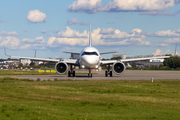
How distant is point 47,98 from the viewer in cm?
1845

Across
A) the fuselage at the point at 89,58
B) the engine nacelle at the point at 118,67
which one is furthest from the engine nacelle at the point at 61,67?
the engine nacelle at the point at 118,67

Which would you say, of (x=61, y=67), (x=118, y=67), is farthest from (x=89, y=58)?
(x=118, y=67)

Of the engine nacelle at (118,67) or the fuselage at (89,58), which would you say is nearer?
the fuselage at (89,58)

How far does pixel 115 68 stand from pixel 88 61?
205 inches

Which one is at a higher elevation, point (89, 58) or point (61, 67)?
point (89, 58)

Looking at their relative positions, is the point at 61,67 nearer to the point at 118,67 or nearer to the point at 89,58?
the point at 89,58

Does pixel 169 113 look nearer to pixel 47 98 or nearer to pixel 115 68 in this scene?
pixel 47 98

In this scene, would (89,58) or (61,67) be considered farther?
(61,67)

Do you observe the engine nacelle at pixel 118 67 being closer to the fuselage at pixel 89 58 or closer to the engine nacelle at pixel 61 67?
the fuselage at pixel 89 58

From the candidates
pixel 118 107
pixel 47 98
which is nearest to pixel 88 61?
pixel 47 98

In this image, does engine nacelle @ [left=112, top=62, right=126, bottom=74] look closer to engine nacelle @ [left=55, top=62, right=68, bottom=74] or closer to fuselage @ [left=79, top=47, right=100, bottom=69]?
fuselage @ [left=79, top=47, right=100, bottom=69]

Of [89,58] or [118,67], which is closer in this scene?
[89,58]

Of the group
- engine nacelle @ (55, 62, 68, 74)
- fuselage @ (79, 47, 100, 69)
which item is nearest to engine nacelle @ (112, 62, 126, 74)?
fuselage @ (79, 47, 100, 69)

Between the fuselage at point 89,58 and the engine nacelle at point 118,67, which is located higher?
the fuselage at point 89,58
